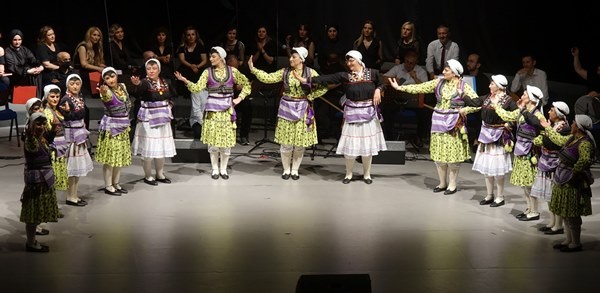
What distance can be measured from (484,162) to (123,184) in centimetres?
363

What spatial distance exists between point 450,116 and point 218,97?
237 centimetres

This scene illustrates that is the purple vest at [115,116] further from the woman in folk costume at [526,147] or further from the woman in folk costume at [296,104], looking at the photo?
the woman in folk costume at [526,147]

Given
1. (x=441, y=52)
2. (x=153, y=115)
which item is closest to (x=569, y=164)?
(x=153, y=115)

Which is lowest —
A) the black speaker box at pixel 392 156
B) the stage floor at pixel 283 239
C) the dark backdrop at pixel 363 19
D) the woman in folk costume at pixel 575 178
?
the stage floor at pixel 283 239

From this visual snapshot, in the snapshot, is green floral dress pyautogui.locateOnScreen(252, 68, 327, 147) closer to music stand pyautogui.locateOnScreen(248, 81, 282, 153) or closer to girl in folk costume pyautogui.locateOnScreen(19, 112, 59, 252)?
music stand pyautogui.locateOnScreen(248, 81, 282, 153)

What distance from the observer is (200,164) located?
10594mm

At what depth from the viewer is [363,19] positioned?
13750mm

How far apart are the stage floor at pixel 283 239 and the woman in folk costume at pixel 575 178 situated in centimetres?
31

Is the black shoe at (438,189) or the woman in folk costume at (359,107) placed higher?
the woman in folk costume at (359,107)

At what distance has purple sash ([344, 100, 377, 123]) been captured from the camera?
9.46 m

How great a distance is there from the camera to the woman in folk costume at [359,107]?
9.42 metres

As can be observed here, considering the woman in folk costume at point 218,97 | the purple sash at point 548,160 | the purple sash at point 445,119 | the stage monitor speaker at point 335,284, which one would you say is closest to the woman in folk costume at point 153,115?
the woman in folk costume at point 218,97

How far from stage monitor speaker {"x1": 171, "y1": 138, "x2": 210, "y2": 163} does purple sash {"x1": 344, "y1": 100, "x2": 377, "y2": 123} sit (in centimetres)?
196

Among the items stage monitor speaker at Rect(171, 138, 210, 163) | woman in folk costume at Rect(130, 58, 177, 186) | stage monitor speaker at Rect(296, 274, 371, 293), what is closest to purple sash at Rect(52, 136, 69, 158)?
woman in folk costume at Rect(130, 58, 177, 186)
